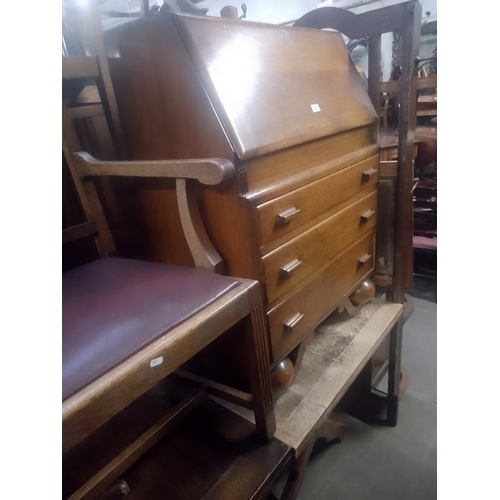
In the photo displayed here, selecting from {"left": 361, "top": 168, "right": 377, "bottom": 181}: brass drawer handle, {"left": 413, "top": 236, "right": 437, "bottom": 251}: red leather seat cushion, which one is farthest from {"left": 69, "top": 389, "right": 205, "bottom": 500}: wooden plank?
{"left": 413, "top": 236, "right": 437, "bottom": 251}: red leather seat cushion

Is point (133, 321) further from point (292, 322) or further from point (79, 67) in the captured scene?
point (79, 67)

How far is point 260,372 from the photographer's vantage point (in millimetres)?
895

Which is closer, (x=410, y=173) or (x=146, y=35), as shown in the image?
(x=146, y=35)

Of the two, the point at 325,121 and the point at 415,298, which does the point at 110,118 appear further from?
the point at 415,298

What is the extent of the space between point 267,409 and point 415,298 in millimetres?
2214

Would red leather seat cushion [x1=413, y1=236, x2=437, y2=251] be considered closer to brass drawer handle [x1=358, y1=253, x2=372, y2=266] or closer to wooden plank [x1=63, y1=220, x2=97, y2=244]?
brass drawer handle [x1=358, y1=253, x2=372, y2=266]

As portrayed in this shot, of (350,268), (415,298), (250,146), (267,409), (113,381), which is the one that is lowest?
(415,298)

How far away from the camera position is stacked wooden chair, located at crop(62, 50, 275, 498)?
0.59m

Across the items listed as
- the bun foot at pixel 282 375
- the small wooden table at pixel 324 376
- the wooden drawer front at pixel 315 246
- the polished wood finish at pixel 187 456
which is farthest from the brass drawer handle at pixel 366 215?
the polished wood finish at pixel 187 456

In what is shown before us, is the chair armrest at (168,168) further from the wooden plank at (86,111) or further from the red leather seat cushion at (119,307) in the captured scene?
the red leather seat cushion at (119,307)

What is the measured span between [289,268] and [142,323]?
0.45m

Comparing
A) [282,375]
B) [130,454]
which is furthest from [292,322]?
[130,454]
